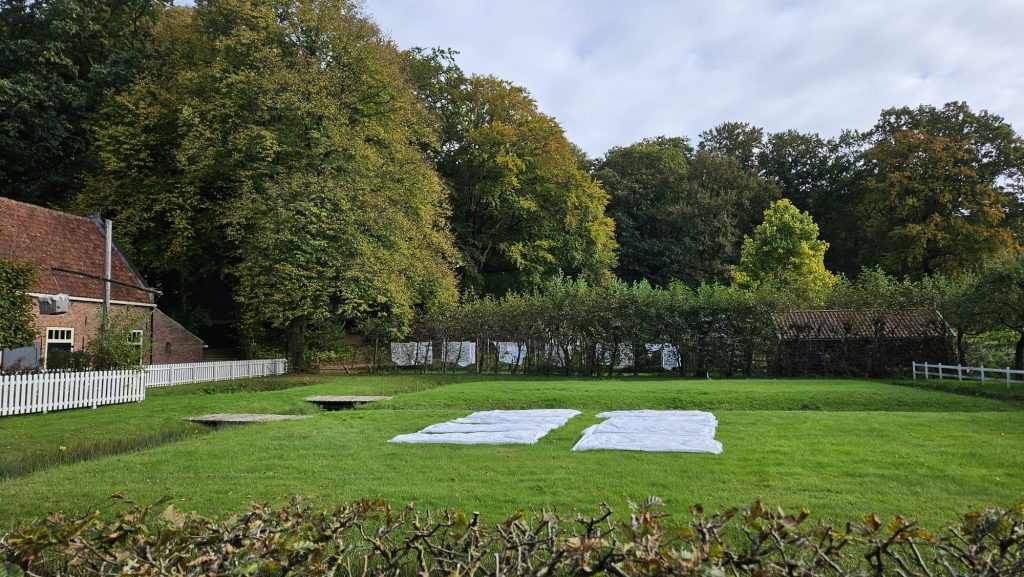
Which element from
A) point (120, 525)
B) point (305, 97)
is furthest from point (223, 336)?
point (120, 525)

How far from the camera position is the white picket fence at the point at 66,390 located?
14164mm

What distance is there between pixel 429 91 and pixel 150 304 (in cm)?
1961

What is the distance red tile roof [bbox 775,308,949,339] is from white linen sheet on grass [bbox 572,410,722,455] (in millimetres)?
15193

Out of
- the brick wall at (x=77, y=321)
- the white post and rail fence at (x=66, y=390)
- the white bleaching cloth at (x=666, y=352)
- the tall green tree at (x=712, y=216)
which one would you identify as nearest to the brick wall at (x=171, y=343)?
the brick wall at (x=77, y=321)

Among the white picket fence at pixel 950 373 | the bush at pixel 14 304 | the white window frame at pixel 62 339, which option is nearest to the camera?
the bush at pixel 14 304

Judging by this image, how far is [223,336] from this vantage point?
36.3 metres

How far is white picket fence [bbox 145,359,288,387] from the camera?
22.6 metres

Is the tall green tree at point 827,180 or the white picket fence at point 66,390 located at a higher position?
the tall green tree at point 827,180

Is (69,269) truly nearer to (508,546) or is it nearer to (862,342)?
(508,546)

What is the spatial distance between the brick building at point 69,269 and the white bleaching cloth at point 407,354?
9904mm

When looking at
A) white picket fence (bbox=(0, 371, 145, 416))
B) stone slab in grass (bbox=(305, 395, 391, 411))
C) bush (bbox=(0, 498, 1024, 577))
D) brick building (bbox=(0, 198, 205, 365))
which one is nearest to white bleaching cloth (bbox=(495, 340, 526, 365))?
stone slab in grass (bbox=(305, 395, 391, 411))

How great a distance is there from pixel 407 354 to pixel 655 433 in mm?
21703

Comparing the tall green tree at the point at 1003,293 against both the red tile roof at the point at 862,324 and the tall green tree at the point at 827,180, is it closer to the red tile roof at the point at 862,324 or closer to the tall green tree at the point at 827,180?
the red tile roof at the point at 862,324

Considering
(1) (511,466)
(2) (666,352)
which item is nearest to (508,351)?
(2) (666,352)
